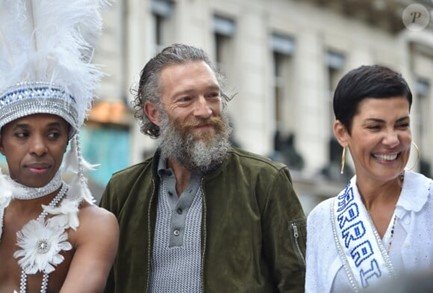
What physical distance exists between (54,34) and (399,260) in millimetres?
1475

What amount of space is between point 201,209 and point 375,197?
764 millimetres

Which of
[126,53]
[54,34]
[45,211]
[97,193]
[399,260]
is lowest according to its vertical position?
[399,260]

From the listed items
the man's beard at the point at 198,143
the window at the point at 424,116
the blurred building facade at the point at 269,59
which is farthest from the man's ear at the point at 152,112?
the window at the point at 424,116

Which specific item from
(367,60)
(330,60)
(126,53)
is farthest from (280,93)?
(126,53)

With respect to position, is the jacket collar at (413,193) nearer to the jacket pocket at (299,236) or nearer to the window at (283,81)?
the jacket pocket at (299,236)

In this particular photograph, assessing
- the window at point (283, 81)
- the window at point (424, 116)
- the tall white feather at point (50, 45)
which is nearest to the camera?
the tall white feather at point (50, 45)

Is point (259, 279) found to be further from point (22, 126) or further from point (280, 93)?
Result: point (280, 93)

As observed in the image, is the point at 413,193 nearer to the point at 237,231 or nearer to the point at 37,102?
the point at 237,231

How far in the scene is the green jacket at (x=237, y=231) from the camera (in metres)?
4.14

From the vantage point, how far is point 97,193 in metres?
12.2

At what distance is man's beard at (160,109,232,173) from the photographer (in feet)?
13.9

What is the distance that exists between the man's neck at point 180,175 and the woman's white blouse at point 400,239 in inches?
24.3

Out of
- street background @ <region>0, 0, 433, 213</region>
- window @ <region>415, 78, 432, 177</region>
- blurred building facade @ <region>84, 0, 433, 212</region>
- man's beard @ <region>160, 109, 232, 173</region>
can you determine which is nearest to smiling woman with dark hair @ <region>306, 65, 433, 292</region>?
man's beard @ <region>160, 109, 232, 173</region>

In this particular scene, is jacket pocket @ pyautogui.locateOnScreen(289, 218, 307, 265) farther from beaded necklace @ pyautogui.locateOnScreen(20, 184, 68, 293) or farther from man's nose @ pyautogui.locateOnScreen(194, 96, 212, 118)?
beaded necklace @ pyautogui.locateOnScreen(20, 184, 68, 293)
